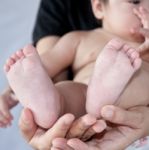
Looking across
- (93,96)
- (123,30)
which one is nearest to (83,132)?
(93,96)

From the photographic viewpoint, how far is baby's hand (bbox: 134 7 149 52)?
3.02ft

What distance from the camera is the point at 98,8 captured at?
3.57ft

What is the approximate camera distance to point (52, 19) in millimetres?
1203

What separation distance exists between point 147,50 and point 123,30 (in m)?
0.11

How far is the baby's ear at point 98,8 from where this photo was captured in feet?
3.54

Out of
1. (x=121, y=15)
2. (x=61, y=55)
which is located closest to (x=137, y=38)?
(x=121, y=15)

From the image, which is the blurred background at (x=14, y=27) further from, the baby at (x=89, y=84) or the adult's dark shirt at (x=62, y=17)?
the baby at (x=89, y=84)

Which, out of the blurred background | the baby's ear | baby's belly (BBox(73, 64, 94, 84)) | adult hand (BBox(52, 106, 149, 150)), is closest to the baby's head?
the baby's ear

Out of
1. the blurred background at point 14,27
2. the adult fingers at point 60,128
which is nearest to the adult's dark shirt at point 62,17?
the blurred background at point 14,27

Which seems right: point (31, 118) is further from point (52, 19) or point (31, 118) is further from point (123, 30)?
point (52, 19)

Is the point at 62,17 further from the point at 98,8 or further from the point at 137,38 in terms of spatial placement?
the point at 137,38

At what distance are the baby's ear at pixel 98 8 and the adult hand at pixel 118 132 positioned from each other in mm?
333

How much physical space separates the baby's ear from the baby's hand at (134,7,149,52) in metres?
0.12

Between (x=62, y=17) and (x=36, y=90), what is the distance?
44cm
